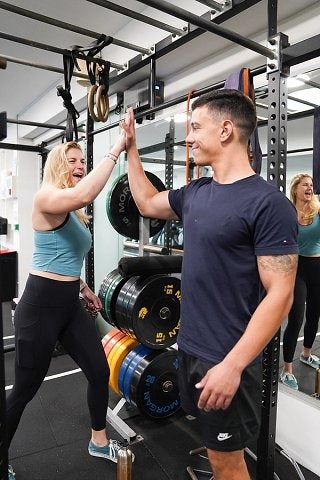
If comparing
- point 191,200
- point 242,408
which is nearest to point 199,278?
point 191,200

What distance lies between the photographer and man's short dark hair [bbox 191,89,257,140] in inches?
44.9

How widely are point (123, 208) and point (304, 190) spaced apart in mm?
1281

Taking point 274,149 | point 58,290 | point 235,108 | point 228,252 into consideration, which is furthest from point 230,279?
point 58,290

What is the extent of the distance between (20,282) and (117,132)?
3031mm

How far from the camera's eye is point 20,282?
5.41 m

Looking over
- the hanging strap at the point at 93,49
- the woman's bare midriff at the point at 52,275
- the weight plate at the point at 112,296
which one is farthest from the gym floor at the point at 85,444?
the hanging strap at the point at 93,49

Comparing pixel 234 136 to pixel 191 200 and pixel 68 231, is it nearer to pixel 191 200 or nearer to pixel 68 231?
pixel 191 200

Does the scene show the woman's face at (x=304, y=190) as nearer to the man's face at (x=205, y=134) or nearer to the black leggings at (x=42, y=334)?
the man's face at (x=205, y=134)

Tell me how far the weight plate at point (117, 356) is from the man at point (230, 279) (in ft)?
3.68

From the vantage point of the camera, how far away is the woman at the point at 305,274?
2379 mm

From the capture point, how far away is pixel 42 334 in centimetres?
162

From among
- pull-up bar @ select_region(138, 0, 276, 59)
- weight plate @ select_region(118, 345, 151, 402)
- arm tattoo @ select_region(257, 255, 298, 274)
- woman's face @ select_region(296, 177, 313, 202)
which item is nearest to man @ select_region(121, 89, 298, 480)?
arm tattoo @ select_region(257, 255, 298, 274)

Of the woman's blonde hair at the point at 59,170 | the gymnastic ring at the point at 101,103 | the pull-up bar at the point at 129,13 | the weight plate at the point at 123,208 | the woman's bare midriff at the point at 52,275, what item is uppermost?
the pull-up bar at the point at 129,13

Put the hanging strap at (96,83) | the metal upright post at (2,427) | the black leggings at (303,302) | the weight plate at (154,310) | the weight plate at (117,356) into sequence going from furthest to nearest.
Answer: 1. the black leggings at (303,302)
2. the weight plate at (117,356)
3. the weight plate at (154,310)
4. the hanging strap at (96,83)
5. the metal upright post at (2,427)
